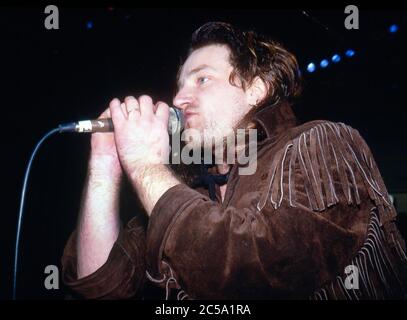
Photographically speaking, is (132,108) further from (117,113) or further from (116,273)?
(116,273)

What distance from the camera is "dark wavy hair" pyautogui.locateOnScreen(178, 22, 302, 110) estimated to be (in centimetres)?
161

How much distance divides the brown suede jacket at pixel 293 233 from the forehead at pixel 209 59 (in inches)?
22.3

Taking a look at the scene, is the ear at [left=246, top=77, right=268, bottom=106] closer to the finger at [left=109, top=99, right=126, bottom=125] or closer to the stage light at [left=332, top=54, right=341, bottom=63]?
the finger at [left=109, top=99, right=126, bottom=125]

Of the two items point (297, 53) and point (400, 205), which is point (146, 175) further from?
point (400, 205)

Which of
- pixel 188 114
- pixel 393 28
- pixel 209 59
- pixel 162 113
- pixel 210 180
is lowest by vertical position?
pixel 210 180

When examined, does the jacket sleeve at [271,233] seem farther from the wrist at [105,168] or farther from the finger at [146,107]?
the wrist at [105,168]

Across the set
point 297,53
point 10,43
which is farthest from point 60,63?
point 297,53

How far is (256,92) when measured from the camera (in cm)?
162

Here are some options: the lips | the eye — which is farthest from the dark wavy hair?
the lips

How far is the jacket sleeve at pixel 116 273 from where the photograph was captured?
129cm

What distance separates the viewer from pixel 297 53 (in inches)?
118

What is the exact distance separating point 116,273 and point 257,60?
1.15 metres

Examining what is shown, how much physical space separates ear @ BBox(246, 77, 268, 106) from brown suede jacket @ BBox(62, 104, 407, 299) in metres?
A: 0.41

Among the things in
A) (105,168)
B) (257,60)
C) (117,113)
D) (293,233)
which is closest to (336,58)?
(257,60)
